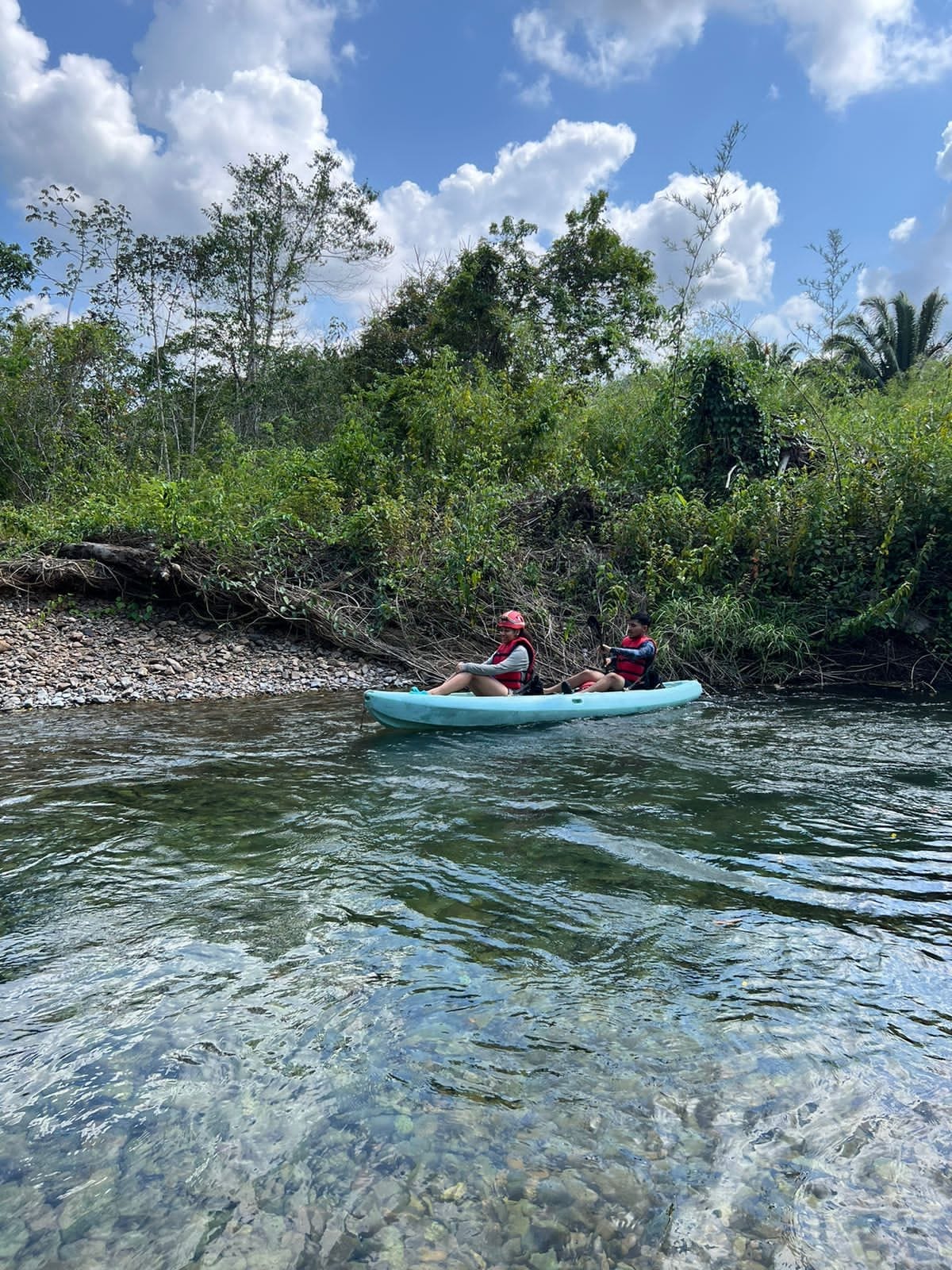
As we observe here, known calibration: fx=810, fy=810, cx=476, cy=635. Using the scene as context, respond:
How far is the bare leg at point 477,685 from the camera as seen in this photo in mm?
7668

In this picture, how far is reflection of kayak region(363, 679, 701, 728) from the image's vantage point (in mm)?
7004

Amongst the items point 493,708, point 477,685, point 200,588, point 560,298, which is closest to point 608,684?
point 477,685

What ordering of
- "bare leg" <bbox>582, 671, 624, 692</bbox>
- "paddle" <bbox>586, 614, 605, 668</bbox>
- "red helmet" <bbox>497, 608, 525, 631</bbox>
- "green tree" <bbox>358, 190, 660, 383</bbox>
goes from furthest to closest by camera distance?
"green tree" <bbox>358, 190, 660, 383</bbox>
"paddle" <bbox>586, 614, 605, 668</bbox>
"bare leg" <bbox>582, 671, 624, 692</bbox>
"red helmet" <bbox>497, 608, 525, 631</bbox>

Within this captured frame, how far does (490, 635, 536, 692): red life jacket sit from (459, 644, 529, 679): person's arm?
28mm

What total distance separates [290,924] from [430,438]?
10.6 meters

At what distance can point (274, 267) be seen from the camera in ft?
69.7

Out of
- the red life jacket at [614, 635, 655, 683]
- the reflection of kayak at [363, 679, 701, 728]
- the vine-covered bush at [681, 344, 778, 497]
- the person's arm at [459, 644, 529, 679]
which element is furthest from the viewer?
the vine-covered bush at [681, 344, 778, 497]

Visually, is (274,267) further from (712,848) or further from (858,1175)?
(858,1175)

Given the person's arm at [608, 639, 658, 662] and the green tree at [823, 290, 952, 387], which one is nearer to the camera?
the person's arm at [608, 639, 658, 662]

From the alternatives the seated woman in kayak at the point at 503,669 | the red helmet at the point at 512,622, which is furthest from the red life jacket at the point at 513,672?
the red helmet at the point at 512,622

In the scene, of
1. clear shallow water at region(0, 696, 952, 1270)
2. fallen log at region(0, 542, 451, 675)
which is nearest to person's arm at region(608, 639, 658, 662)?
fallen log at region(0, 542, 451, 675)

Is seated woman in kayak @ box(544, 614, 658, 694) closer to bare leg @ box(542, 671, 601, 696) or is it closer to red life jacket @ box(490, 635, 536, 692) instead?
bare leg @ box(542, 671, 601, 696)

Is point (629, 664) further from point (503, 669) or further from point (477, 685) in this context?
point (477, 685)

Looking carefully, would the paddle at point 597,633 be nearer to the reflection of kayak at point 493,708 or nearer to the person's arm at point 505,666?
the reflection of kayak at point 493,708
